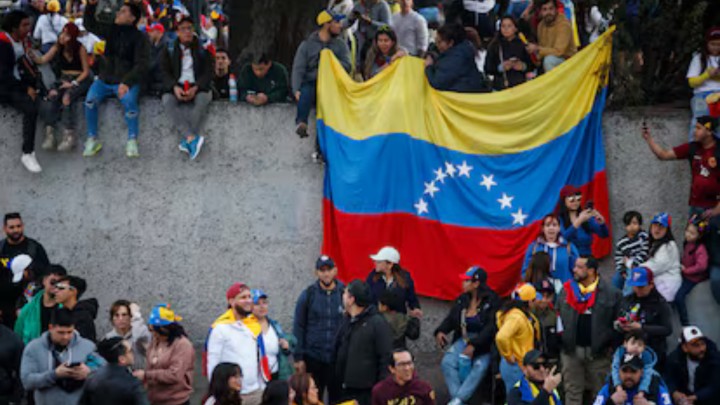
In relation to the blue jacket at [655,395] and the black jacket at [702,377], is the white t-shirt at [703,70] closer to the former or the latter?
the black jacket at [702,377]

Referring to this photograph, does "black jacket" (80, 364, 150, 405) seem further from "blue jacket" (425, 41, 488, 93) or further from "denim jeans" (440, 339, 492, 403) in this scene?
"blue jacket" (425, 41, 488, 93)

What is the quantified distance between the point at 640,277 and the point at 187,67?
571 cm

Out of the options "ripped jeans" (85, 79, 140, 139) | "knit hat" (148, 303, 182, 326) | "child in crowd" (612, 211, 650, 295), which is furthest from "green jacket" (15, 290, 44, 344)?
"child in crowd" (612, 211, 650, 295)

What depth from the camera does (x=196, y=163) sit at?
17.3 meters

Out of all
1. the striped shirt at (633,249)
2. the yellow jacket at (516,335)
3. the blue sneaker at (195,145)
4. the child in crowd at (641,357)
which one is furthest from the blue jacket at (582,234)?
the blue sneaker at (195,145)

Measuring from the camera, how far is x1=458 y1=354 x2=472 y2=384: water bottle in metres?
14.8

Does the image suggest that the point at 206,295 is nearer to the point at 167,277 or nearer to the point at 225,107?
the point at 167,277

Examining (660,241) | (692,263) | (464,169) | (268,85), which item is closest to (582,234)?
(660,241)

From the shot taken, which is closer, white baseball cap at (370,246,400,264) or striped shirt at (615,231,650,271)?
white baseball cap at (370,246,400,264)

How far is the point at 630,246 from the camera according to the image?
1574 cm

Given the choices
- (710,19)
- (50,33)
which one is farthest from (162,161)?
(710,19)

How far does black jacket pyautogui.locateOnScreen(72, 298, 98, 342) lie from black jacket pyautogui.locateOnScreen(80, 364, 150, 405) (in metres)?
1.93

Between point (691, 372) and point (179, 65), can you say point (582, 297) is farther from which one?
point (179, 65)

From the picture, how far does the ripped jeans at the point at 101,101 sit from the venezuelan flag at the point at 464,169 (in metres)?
2.31
